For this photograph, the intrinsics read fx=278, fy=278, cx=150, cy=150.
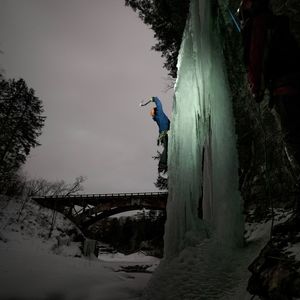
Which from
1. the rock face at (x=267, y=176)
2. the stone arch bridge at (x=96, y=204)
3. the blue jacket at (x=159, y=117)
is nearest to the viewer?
the rock face at (x=267, y=176)

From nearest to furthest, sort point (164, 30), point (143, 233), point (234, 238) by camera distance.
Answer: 1. point (234, 238)
2. point (164, 30)
3. point (143, 233)

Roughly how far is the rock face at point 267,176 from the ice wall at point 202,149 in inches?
24.1

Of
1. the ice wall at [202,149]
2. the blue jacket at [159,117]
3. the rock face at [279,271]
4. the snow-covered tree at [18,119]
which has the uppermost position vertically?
the snow-covered tree at [18,119]

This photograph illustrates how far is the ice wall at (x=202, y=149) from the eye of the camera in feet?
13.4

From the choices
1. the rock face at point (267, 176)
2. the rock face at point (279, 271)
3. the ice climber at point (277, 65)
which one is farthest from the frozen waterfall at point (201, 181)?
the ice climber at point (277, 65)

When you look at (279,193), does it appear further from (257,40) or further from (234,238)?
(257,40)

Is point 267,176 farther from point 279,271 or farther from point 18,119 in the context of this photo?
point 18,119

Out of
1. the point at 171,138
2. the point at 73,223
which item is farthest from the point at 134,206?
the point at 171,138

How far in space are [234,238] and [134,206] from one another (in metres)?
22.0

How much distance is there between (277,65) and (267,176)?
4.32ft

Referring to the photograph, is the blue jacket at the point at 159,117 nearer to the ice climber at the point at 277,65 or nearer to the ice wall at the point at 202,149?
the ice wall at the point at 202,149

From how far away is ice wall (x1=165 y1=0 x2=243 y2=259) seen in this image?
4074 mm

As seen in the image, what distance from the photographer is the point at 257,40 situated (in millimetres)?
3418

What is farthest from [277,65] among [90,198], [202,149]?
[90,198]
